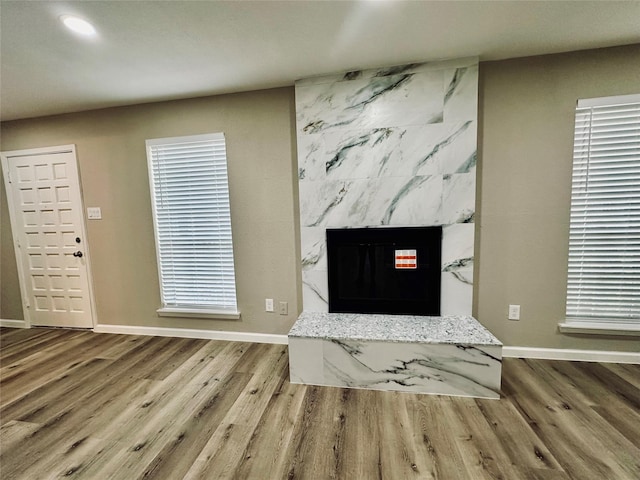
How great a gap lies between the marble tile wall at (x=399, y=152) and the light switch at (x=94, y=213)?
2386mm

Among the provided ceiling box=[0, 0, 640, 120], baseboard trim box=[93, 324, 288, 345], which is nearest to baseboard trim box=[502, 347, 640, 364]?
baseboard trim box=[93, 324, 288, 345]

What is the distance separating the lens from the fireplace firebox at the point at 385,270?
2352 mm

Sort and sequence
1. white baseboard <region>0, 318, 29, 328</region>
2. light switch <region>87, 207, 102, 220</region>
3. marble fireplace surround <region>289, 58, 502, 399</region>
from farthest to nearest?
white baseboard <region>0, 318, 29, 328</region>, light switch <region>87, 207, 102, 220</region>, marble fireplace surround <region>289, 58, 502, 399</region>

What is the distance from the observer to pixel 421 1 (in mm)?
1535

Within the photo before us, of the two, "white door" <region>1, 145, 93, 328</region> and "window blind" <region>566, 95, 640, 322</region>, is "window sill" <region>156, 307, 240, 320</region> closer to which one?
"white door" <region>1, 145, 93, 328</region>

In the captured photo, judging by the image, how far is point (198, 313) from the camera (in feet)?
9.60

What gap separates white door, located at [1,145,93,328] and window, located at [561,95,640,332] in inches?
192

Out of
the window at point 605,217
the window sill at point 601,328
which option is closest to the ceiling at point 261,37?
the window at point 605,217

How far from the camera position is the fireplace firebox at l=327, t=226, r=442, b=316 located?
2.35m

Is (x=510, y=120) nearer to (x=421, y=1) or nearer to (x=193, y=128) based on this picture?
(x=421, y=1)

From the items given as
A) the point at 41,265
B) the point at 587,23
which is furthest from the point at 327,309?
the point at 41,265

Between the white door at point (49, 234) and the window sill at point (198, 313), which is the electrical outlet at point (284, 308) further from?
the white door at point (49, 234)

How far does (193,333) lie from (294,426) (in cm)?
178

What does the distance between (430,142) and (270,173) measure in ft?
4.82
